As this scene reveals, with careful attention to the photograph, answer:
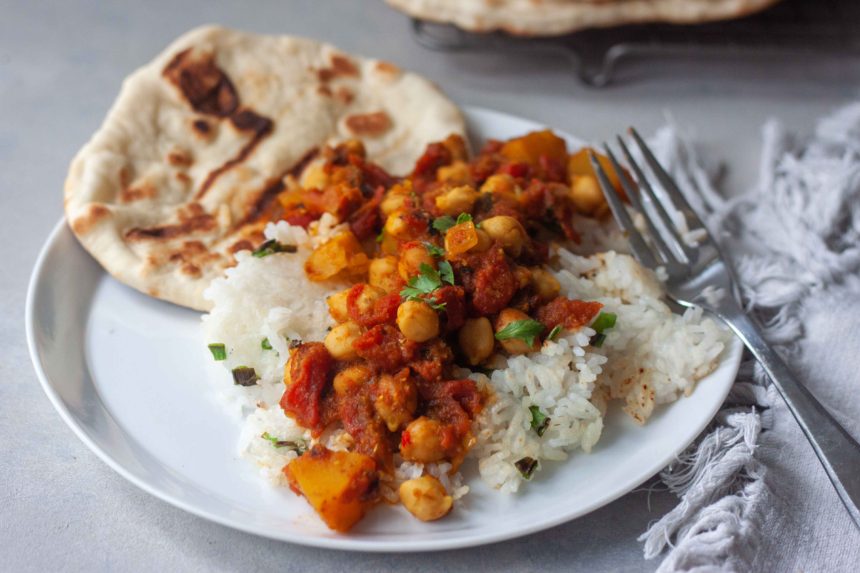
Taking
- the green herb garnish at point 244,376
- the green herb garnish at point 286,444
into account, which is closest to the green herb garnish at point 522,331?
the green herb garnish at point 286,444

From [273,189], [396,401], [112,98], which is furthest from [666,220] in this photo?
[112,98]

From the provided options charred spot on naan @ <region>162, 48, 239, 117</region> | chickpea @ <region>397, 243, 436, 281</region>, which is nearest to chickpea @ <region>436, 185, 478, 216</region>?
chickpea @ <region>397, 243, 436, 281</region>

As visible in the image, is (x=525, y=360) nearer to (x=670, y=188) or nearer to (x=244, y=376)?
(x=244, y=376)

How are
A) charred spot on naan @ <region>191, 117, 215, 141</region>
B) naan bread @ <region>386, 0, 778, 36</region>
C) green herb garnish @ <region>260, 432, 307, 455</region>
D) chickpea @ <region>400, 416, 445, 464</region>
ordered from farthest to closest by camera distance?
naan bread @ <region>386, 0, 778, 36</region>
charred spot on naan @ <region>191, 117, 215, 141</region>
green herb garnish @ <region>260, 432, 307, 455</region>
chickpea @ <region>400, 416, 445, 464</region>

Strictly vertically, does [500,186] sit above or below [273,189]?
above

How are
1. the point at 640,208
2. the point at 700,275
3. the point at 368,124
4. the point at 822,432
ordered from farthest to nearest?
the point at 368,124 → the point at 640,208 → the point at 700,275 → the point at 822,432

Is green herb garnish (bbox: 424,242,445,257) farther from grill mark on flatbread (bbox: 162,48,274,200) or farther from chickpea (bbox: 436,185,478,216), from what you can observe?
grill mark on flatbread (bbox: 162,48,274,200)

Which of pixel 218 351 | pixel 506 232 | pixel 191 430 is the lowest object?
pixel 191 430
